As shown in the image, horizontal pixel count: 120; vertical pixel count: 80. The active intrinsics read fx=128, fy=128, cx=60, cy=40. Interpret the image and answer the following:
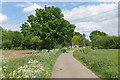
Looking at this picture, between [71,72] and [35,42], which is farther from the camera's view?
[35,42]

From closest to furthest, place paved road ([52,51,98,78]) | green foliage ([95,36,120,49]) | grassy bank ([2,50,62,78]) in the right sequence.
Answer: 1. grassy bank ([2,50,62,78])
2. paved road ([52,51,98,78])
3. green foliage ([95,36,120,49])

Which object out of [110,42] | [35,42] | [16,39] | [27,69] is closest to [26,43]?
[16,39]

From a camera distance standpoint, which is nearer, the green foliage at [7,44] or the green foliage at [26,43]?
the green foliage at [7,44]

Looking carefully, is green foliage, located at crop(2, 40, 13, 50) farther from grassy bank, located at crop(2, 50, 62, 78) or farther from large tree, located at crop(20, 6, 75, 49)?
grassy bank, located at crop(2, 50, 62, 78)

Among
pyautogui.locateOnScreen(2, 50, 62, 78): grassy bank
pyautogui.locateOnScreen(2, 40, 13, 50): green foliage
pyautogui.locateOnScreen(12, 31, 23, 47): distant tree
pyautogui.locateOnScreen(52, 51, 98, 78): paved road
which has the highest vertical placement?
pyautogui.locateOnScreen(12, 31, 23, 47): distant tree

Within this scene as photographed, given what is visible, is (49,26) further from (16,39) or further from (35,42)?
(16,39)

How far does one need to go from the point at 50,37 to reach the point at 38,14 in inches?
318

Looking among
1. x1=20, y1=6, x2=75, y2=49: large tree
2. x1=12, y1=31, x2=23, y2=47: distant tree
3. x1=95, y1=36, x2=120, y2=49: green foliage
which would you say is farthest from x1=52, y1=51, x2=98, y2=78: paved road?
x1=12, y1=31, x2=23, y2=47: distant tree

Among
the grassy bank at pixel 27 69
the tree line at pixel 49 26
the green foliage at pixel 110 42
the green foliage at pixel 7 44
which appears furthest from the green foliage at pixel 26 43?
the grassy bank at pixel 27 69

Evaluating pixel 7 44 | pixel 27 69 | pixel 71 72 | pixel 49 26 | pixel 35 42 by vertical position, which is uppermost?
pixel 49 26

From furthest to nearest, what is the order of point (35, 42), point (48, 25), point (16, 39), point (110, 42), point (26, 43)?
point (26, 43), point (16, 39), point (35, 42), point (110, 42), point (48, 25)

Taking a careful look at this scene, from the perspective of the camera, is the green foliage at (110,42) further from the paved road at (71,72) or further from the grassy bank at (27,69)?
the grassy bank at (27,69)

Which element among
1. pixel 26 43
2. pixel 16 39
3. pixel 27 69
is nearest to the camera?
pixel 27 69

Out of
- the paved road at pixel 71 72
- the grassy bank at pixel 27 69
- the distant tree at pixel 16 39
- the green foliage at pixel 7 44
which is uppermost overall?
the distant tree at pixel 16 39
